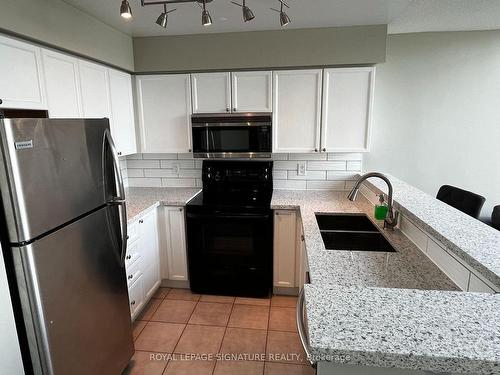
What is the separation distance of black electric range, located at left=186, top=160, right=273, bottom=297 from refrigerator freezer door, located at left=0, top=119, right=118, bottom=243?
1101mm

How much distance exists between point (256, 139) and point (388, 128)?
140cm

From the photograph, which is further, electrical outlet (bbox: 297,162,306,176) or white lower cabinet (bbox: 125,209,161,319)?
electrical outlet (bbox: 297,162,306,176)

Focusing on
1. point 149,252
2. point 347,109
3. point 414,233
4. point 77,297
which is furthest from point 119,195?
point 347,109

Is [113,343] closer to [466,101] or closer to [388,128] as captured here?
[388,128]

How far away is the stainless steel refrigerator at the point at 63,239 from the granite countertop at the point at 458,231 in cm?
162

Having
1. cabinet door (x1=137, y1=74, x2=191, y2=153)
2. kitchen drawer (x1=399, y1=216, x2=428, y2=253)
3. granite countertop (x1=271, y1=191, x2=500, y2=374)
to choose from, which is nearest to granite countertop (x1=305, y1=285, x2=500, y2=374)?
granite countertop (x1=271, y1=191, x2=500, y2=374)

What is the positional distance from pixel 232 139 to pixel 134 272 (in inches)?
53.6

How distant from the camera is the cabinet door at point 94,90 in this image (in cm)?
220

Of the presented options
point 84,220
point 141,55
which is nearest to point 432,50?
point 141,55

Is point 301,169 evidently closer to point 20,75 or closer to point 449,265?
point 449,265

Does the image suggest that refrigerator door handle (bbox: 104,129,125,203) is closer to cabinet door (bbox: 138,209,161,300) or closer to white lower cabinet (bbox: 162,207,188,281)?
cabinet door (bbox: 138,209,161,300)

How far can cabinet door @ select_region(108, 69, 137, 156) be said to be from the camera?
8.39ft

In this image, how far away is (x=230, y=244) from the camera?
2.65 meters

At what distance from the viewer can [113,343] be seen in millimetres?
1740
